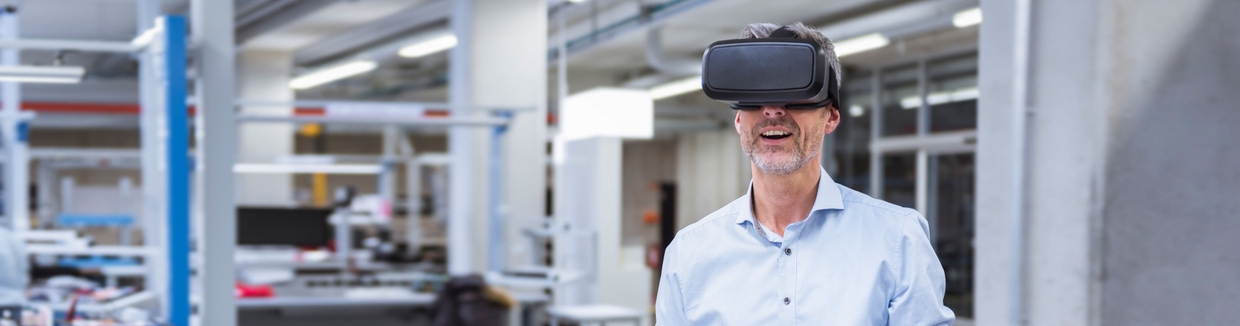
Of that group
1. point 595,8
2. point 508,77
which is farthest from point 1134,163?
point 595,8

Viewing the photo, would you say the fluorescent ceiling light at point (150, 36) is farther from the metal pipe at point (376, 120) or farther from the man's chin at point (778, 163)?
the man's chin at point (778, 163)

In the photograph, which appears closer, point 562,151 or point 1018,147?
point 1018,147

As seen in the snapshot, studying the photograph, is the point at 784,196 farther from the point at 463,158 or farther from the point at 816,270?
the point at 463,158

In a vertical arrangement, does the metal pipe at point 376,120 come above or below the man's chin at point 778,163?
above

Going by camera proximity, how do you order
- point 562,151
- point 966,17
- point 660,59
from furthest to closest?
point 660,59 < point 562,151 < point 966,17

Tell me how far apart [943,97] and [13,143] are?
7.55 meters

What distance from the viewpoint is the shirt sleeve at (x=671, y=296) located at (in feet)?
4.82

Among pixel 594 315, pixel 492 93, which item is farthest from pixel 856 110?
pixel 594 315

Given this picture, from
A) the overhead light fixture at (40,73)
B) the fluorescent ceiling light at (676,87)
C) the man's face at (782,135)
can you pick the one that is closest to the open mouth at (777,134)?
the man's face at (782,135)

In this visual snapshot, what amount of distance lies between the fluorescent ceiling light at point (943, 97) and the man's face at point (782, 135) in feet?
28.3

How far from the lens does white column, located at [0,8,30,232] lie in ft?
19.7

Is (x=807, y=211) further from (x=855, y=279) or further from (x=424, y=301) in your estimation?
(x=424, y=301)

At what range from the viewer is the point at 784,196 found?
1399 mm

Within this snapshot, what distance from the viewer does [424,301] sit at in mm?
6551
